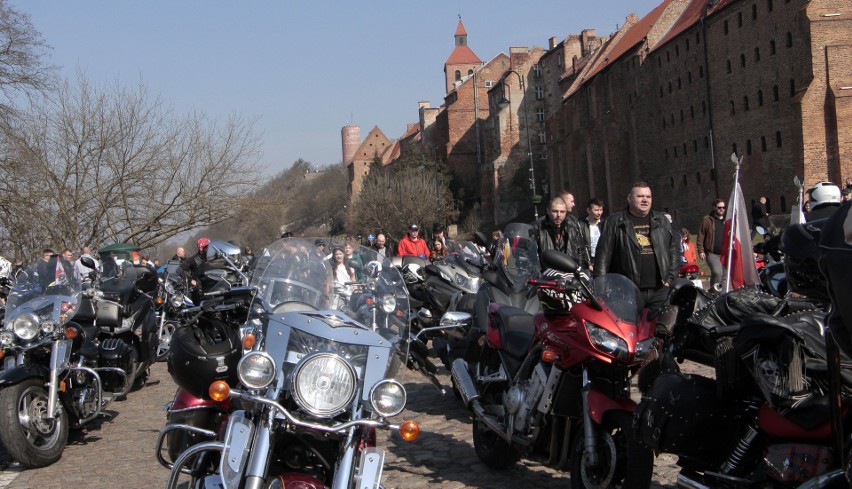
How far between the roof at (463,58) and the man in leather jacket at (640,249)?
411 ft

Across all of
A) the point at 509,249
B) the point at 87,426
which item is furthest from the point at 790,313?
the point at 87,426

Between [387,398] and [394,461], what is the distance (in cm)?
327

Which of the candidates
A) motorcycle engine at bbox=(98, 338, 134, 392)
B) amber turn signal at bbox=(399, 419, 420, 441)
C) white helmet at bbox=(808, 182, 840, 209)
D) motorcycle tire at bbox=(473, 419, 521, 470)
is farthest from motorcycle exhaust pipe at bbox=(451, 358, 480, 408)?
white helmet at bbox=(808, 182, 840, 209)

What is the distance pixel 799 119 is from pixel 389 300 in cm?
4882

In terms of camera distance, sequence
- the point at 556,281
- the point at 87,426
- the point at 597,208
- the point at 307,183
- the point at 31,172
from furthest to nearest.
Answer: the point at 307,183
the point at 31,172
the point at 597,208
the point at 87,426
the point at 556,281

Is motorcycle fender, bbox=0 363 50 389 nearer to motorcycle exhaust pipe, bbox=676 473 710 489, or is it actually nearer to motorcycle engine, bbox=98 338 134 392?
motorcycle engine, bbox=98 338 134 392

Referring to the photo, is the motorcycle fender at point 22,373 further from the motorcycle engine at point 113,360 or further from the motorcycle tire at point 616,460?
the motorcycle tire at point 616,460

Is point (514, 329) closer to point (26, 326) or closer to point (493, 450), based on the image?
point (493, 450)

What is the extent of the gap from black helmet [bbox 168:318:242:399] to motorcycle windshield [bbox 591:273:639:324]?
1937 mm

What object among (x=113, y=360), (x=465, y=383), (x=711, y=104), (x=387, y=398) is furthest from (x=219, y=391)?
(x=711, y=104)

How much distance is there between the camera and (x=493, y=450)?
246 inches

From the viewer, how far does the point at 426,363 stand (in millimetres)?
5539

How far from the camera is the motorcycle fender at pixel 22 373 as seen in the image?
7094 mm

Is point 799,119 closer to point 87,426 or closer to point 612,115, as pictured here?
point 612,115
